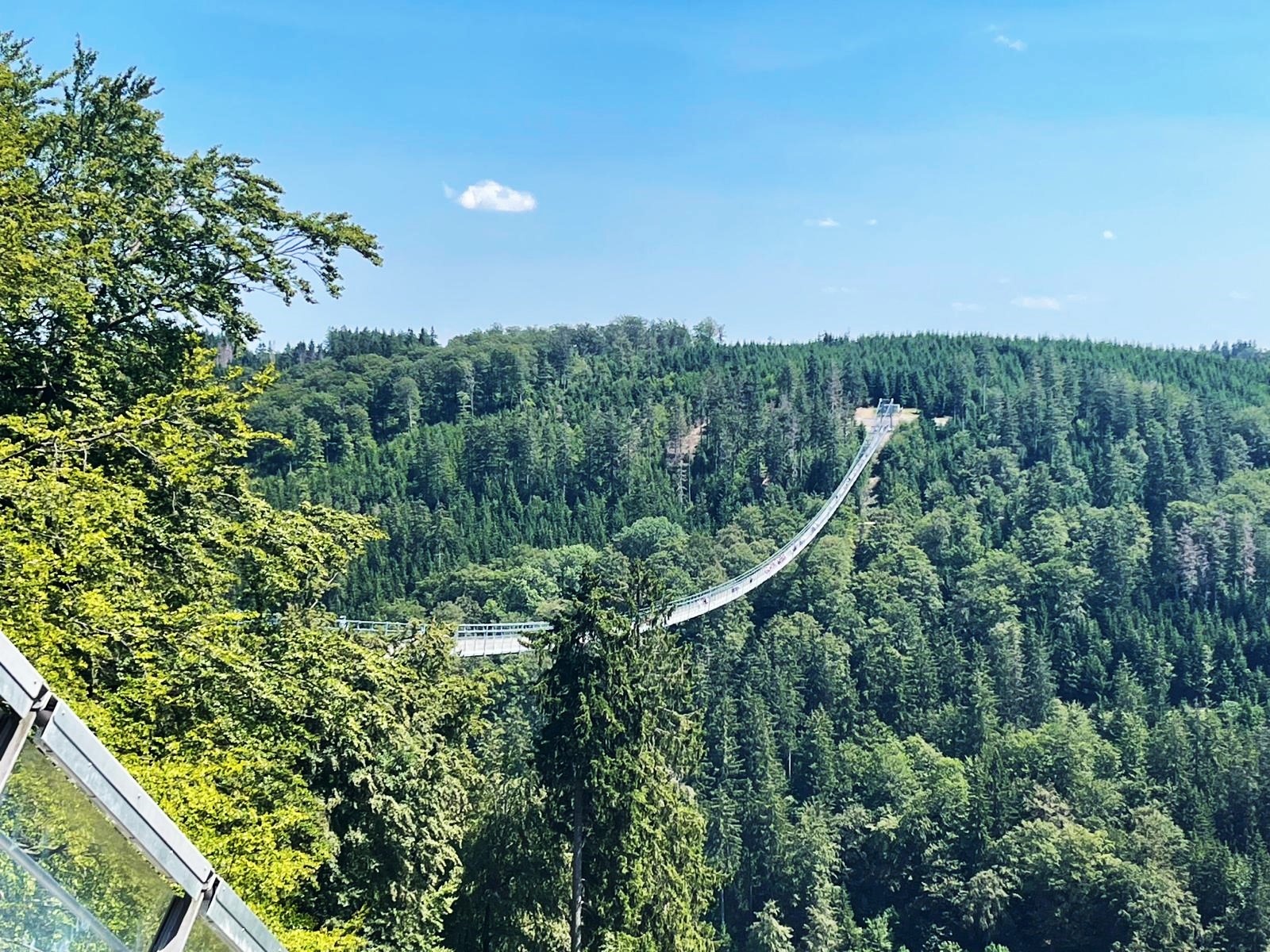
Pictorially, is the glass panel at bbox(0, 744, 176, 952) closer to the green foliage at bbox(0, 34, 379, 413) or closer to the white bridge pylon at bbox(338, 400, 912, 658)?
the green foliage at bbox(0, 34, 379, 413)

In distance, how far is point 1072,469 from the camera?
11919 cm

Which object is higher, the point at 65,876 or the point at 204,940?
the point at 65,876

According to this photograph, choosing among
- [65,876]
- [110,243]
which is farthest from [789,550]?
[65,876]

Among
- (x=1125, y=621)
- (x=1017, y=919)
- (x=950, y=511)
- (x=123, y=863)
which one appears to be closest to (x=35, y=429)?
(x=123, y=863)

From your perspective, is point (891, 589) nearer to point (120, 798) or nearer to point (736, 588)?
point (736, 588)

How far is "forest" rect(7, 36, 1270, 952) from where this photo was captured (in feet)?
39.2

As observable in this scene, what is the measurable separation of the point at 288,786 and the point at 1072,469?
384 feet

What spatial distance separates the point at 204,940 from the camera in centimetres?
336

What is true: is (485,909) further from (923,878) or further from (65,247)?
(923,878)

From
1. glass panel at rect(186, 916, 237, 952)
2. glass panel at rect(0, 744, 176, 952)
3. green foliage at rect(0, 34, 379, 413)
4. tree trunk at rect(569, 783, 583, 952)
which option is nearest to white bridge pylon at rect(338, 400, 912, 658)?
tree trunk at rect(569, 783, 583, 952)

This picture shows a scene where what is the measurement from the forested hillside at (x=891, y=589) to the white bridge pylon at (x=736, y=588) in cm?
204

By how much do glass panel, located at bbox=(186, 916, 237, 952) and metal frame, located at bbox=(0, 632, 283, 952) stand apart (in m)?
0.02

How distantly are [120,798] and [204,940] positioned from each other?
65 centimetres

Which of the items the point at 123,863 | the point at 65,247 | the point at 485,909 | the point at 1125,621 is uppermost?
the point at 65,247
